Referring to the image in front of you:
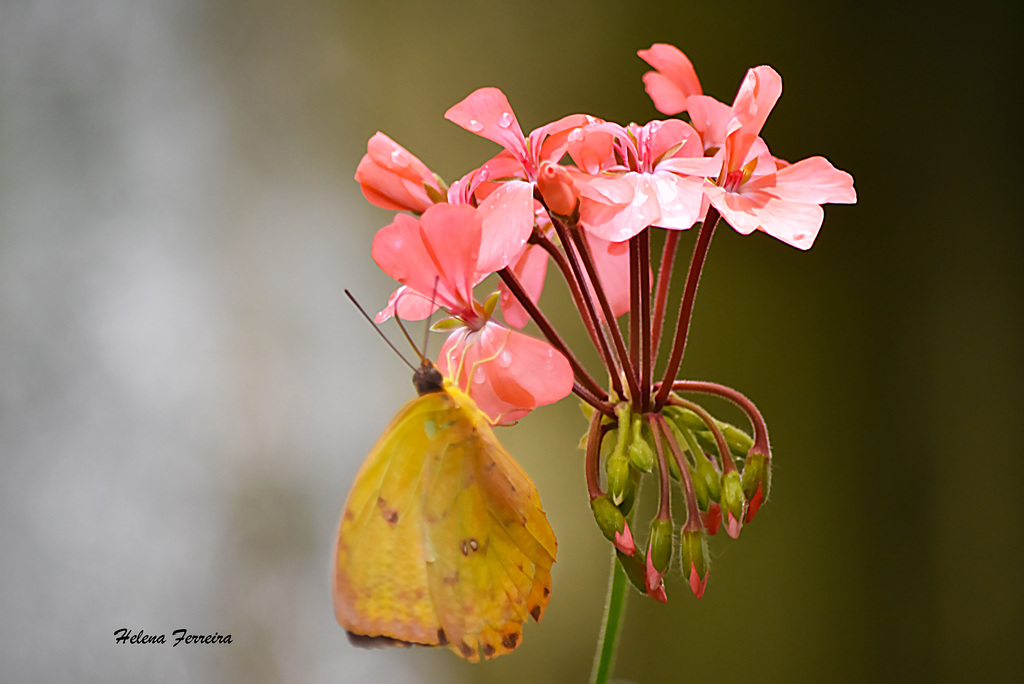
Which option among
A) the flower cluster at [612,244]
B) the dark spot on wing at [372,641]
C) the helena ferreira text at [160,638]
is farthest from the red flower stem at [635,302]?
the helena ferreira text at [160,638]

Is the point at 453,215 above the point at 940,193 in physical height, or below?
above

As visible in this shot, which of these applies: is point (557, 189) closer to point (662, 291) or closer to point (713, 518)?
point (662, 291)

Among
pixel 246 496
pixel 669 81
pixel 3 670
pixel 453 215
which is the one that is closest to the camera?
pixel 453 215

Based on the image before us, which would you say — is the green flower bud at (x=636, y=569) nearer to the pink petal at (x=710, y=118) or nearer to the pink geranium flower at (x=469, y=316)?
the pink geranium flower at (x=469, y=316)

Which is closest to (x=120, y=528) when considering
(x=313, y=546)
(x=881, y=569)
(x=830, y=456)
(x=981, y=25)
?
(x=313, y=546)

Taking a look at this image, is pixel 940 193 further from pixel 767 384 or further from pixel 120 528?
pixel 120 528

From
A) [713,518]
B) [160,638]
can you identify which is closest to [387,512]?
[713,518]
